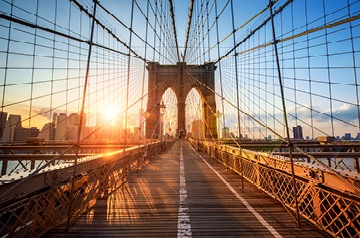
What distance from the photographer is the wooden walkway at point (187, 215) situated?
2.64 m

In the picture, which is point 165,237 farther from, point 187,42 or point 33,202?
point 187,42

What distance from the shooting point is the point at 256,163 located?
4785mm

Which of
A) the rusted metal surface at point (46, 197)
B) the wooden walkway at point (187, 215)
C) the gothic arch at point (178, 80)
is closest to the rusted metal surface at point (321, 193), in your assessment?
the wooden walkway at point (187, 215)

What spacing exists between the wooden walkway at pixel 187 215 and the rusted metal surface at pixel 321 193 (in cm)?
22

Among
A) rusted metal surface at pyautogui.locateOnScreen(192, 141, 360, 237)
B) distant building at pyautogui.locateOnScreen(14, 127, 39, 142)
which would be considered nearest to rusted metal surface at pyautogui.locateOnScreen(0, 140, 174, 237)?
rusted metal surface at pyautogui.locateOnScreen(192, 141, 360, 237)

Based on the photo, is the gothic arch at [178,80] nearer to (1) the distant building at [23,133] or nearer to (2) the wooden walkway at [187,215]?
(1) the distant building at [23,133]

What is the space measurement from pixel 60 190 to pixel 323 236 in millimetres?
3994

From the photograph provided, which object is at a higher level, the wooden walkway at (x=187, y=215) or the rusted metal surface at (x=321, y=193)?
the rusted metal surface at (x=321, y=193)

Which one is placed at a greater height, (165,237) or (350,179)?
(350,179)

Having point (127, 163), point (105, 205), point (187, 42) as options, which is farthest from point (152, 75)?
point (105, 205)

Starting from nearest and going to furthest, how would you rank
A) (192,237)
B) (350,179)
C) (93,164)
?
(350,179)
(192,237)
(93,164)

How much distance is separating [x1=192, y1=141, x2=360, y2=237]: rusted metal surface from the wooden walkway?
0.22 meters

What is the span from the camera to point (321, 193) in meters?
2.78

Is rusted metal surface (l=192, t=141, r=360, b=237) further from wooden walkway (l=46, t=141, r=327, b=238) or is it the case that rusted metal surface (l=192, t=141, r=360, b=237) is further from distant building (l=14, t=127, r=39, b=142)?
distant building (l=14, t=127, r=39, b=142)
